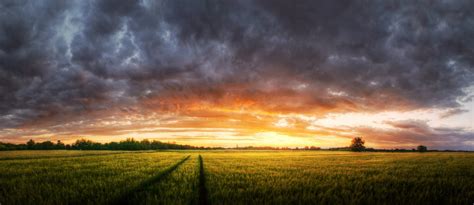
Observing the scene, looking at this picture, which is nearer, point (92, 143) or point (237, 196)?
point (237, 196)

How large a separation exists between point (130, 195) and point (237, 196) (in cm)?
337

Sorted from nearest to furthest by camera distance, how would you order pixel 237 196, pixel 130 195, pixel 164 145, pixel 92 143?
pixel 237 196 < pixel 130 195 < pixel 92 143 < pixel 164 145

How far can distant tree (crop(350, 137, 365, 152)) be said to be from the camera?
379 ft

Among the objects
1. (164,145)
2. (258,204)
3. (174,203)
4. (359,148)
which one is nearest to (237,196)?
(258,204)

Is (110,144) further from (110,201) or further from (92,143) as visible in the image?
(110,201)

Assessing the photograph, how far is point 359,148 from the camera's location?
115 m

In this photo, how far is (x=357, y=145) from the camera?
117 meters

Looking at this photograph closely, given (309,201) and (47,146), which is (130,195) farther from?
(47,146)

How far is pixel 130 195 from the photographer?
662 cm

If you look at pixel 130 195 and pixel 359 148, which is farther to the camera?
pixel 359 148

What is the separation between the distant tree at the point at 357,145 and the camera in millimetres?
115625

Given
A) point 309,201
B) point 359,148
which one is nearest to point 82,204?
point 309,201

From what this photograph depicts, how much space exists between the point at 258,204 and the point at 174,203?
200 centimetres

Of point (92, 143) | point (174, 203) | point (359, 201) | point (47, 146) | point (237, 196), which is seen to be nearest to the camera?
point (174, 203)
